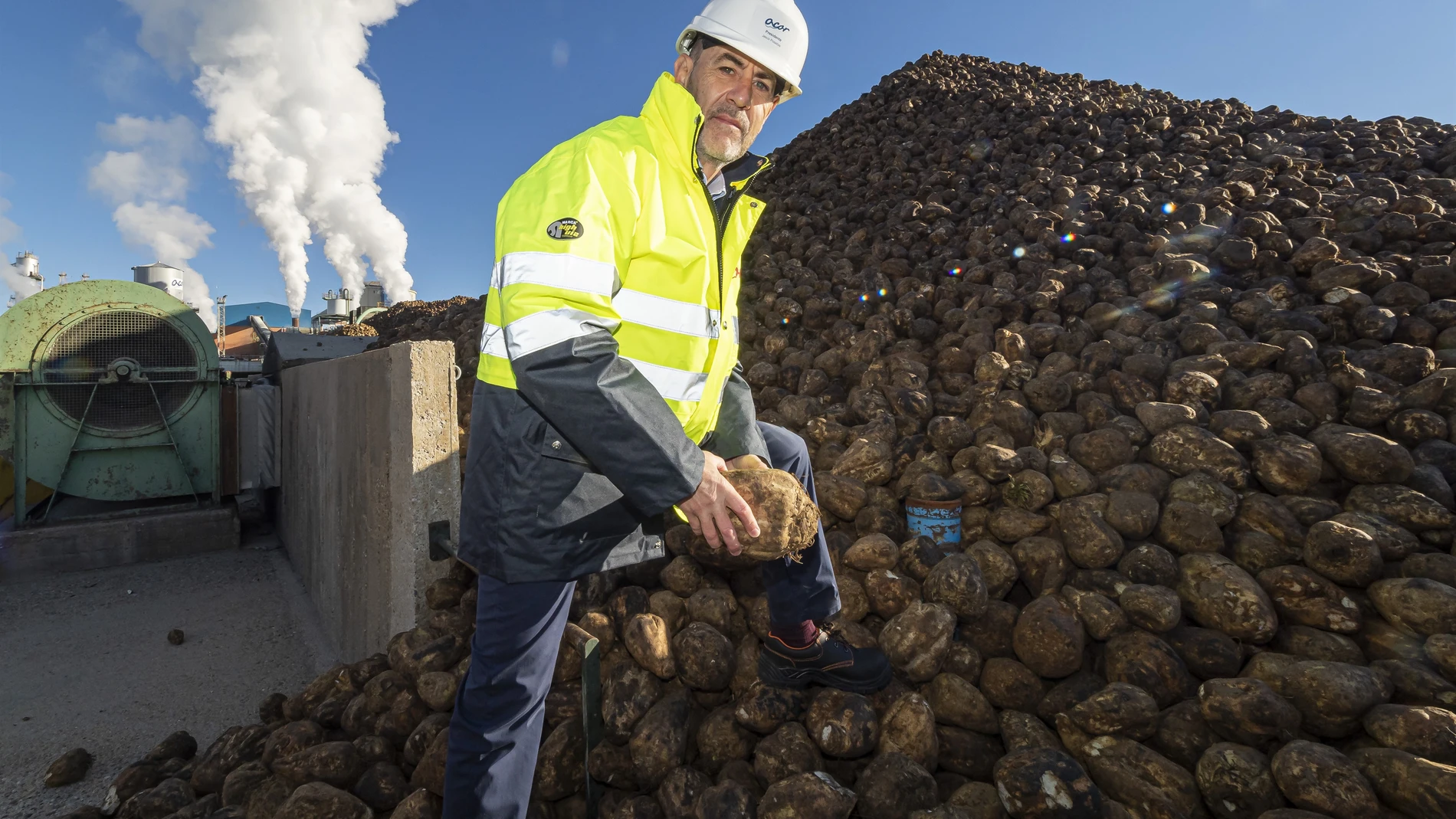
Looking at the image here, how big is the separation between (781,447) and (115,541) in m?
5.85

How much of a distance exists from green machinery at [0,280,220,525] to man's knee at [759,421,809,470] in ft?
18.7

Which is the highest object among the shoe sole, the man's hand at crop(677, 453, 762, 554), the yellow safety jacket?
the yellow safety jacket

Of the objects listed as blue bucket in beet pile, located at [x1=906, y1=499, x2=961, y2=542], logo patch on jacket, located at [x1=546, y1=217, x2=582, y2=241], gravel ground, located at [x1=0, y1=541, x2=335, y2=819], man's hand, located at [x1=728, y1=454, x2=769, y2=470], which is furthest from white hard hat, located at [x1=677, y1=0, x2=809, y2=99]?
gravel ground, located at [x1=0, y1=541, x2=335, y2=819]

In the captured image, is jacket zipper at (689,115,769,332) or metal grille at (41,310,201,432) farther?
metal grille at (41,310,201,432)

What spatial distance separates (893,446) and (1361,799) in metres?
1.71

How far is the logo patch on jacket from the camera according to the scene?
1.12 metres

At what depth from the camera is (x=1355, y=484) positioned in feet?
7.20

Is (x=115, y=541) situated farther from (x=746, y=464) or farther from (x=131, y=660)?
(x=746, y=464)

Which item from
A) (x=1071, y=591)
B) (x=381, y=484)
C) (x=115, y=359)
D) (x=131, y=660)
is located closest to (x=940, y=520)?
(x=1071, y=591)

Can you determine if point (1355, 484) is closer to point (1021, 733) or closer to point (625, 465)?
point (1021, 733)

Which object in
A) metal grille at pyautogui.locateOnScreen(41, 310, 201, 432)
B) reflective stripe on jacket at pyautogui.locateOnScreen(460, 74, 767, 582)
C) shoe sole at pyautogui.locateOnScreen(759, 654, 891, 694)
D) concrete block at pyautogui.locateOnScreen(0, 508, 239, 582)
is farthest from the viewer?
metal grille at pyautogui.locateOnScreen(41, 310, 201, 432)

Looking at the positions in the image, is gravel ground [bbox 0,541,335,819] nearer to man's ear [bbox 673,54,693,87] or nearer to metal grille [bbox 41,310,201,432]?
metal grille [bbox 41,310,201,432]

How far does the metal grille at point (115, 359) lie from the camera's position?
487 cm

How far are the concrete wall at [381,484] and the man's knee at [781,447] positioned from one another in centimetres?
133
